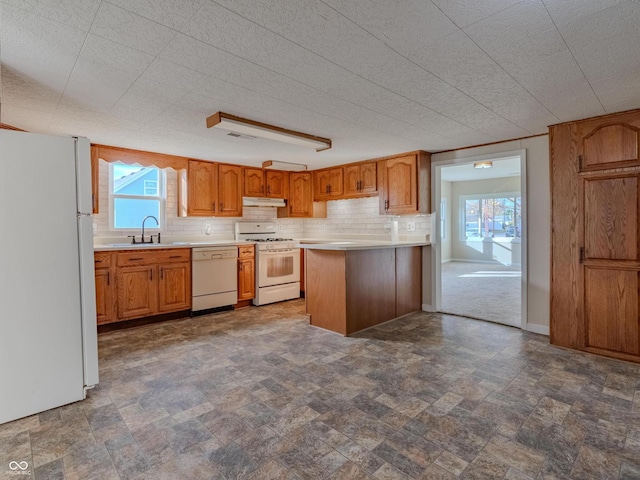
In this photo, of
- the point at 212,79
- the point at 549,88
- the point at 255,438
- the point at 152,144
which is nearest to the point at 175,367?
the point at 255,438

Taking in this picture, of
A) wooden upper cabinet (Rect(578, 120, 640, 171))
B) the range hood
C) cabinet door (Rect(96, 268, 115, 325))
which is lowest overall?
cabinet door (Rect(96, 268, 115, 325))

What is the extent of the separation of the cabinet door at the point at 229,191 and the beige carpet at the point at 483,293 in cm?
331

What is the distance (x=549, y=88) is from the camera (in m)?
2.34

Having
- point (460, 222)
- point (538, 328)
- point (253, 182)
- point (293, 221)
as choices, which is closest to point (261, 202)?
point (253, 182)

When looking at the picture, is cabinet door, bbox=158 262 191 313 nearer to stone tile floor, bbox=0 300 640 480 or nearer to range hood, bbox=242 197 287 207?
stone tile floor, bbox=0 300 640 480

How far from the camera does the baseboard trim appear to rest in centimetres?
350

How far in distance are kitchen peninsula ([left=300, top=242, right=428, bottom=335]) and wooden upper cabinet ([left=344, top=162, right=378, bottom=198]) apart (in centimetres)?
107

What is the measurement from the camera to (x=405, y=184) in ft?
14.5

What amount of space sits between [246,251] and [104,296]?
5.90ft

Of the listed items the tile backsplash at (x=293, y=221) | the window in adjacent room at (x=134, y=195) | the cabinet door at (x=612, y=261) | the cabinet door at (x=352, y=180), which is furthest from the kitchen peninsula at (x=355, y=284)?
the window in adjacent room at (x=134, y=195)

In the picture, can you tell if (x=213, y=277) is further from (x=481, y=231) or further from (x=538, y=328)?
(x=481, y=231)

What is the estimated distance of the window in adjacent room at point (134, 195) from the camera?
4348mm

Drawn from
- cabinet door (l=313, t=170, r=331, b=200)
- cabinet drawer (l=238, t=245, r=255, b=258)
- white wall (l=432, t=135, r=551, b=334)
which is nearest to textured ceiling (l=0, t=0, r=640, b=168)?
white wall (l=432, t=135, r=551, b=334)

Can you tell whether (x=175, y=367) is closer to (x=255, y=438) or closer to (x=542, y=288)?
(x=255, y=438)
